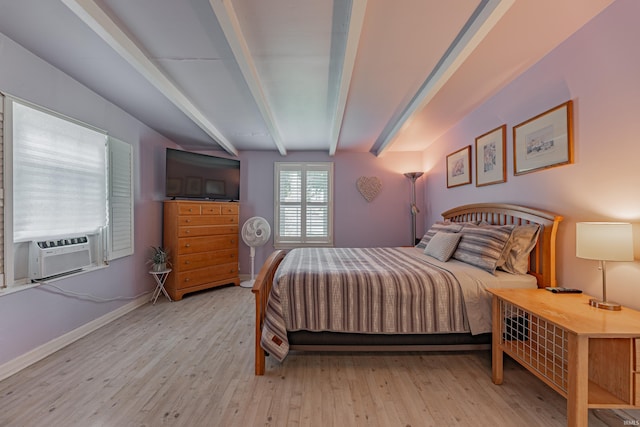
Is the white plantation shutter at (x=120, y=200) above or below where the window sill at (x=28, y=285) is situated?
above

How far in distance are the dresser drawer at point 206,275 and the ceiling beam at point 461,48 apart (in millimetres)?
3460

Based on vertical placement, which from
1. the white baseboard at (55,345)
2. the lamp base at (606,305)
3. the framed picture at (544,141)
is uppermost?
the framed picture at (544,141)

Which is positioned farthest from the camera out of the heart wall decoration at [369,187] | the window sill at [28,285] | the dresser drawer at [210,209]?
the heart wall decoration at [369,187]

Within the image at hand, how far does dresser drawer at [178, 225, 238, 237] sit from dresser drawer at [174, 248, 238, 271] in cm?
29

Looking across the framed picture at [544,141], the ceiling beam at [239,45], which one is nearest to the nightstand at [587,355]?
the framed picture at [544,141]

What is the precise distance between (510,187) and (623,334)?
5.51 feet

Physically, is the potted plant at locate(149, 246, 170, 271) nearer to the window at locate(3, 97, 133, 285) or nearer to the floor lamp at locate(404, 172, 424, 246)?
the window at locate(3, 97, 133, 285)

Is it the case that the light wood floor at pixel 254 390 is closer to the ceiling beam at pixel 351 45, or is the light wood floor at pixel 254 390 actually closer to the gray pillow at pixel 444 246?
the gray pillow at pixel 444 246

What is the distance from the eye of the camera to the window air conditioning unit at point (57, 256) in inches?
81.1

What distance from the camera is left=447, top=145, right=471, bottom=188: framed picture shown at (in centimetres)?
324

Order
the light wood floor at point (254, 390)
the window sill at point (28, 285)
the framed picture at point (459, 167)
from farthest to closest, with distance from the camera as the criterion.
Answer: the framed picture at point (459, 167)
the window sill at point (28, 285)
the light wood floor at point (254, 390)

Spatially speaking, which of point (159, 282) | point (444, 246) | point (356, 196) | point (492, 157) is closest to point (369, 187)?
point (356, 196)

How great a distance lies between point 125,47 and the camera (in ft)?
5.86

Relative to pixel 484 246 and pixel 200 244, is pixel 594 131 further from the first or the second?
pixel 200 244
